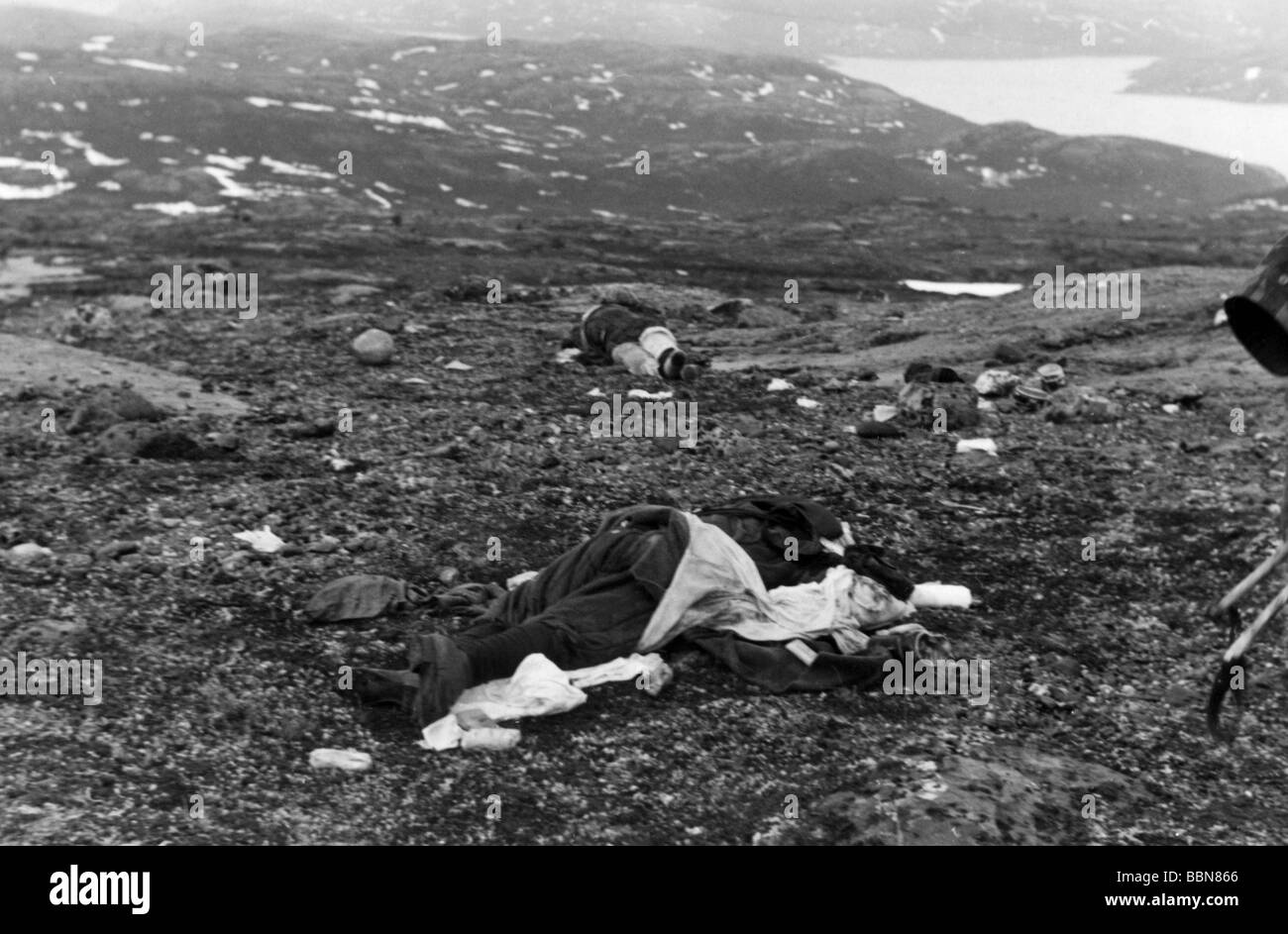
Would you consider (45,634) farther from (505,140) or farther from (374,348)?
(505,140)

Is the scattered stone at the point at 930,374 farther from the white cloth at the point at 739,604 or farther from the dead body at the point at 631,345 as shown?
the white cloth at the point at 739,604

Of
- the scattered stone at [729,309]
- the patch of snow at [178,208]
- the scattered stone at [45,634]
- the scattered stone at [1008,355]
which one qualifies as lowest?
the scattered stone at [45,634]

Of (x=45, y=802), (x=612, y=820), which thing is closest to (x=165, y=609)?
(x=45, y=802)

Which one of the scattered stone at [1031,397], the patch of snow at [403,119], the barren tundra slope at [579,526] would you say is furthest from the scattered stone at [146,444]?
the patch of snow at [403,119]

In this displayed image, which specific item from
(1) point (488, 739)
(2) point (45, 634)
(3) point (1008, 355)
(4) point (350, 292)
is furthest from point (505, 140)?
(1) point (488, 739)

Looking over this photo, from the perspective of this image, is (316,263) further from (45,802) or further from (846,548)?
(45,802)

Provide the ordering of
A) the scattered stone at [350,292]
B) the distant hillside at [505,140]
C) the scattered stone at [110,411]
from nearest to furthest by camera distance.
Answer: the scattered stone at [110,411] < the scattered stone at [350,292] < the distant hillside at [505,140]

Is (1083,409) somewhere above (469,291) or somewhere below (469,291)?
below
